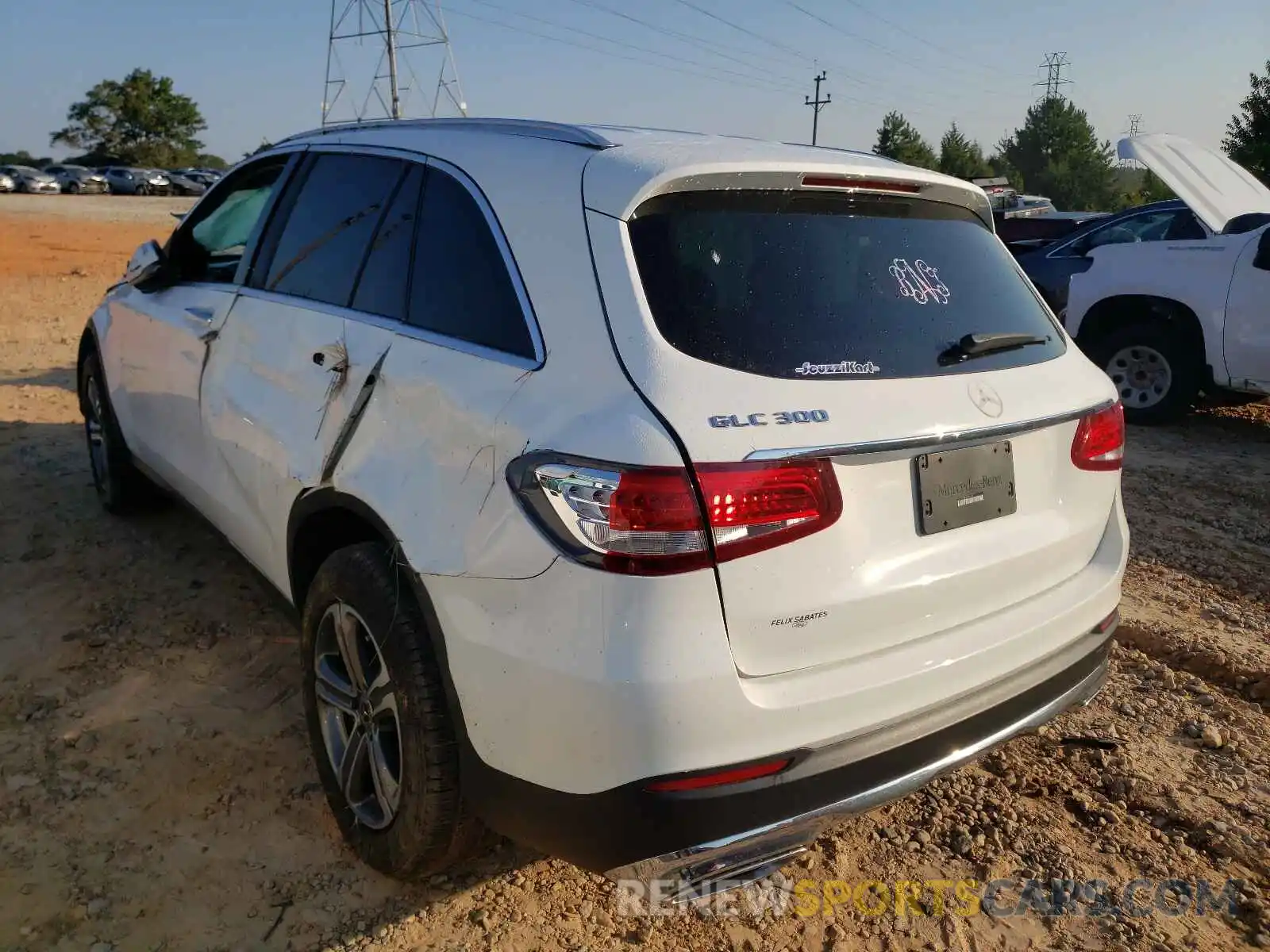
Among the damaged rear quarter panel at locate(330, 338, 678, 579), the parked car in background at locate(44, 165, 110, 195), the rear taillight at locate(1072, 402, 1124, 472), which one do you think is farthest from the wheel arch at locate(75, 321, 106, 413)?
the parked car in background at locate(44, 165, 110, 195)

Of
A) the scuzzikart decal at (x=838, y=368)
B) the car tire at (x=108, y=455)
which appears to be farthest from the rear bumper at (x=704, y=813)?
the car tire at (x=108, y=455)

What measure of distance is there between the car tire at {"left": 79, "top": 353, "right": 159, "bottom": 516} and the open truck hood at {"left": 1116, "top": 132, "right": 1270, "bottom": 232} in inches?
256

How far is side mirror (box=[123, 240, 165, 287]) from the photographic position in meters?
3.85

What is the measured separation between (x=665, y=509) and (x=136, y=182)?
53903 millimetres

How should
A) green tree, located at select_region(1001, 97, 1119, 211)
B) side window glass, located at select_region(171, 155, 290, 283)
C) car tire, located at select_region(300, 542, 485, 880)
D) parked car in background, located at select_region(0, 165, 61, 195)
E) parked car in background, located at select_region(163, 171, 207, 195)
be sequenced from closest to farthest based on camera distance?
1. car tire, located at select_region(300, 542, 485, 880)
2. side window glass, located at select_region(171, 155, 290, 283)
3. parked car in background, located at select_region(0, 165, 61, 195)
4. parked car in background, located at select_region(163, 171, 207, 195)
5. green tree, located at select_region(1001, 97, 1119, 211)

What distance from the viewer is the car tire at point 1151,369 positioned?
22.7ft

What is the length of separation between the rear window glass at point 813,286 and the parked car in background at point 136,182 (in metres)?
53.2

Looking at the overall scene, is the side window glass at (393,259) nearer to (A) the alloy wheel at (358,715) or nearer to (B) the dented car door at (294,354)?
(B) the dented car door at (294,354)

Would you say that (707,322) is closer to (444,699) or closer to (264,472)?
(444,699)

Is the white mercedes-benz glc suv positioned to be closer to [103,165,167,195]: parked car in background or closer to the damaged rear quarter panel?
the damaged rear quarter panel

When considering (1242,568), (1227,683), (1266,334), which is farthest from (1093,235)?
(1227,683)

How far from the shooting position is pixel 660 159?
210 cm

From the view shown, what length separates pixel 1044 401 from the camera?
89.7 inches

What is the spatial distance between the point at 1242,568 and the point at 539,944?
12.6ft
